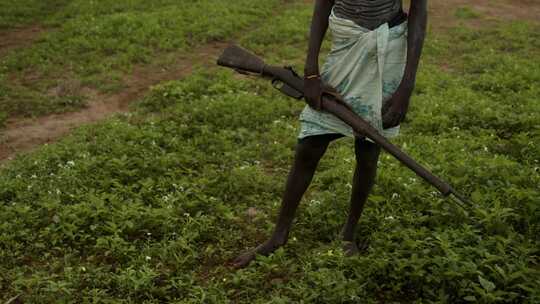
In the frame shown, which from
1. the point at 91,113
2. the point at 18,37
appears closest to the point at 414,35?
A: the point at 91,113

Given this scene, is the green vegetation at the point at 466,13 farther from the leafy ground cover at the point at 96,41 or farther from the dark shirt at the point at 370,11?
the dark shirt at the point at 370,11

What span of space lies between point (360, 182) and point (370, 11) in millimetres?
1037

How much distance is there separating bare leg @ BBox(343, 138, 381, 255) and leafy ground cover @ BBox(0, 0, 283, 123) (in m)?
4.10

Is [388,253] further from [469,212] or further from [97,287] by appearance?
[97,287]

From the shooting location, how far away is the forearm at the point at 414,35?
11.0ft

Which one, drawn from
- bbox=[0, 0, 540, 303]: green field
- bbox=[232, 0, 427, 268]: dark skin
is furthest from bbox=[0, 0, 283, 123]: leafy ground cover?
bbox=[232, 0, 427, 268]: dark skin

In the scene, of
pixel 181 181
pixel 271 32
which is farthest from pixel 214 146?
pixel 271 32

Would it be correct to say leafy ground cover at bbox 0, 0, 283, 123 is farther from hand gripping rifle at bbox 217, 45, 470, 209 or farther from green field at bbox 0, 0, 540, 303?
hand gripping rifle at bbox 217, 45, 470, 209

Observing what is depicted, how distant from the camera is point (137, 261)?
3.87 metres

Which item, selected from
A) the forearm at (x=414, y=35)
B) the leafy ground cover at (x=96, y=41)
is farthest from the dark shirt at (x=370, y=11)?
the leafy ground cover at (x=96, y=41)

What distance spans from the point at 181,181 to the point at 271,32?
499cm

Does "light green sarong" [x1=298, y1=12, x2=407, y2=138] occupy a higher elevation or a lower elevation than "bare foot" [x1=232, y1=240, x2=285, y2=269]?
higher

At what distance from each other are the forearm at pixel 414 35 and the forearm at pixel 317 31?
46 centimetres

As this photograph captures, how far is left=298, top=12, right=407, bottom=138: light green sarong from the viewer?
344 cm
